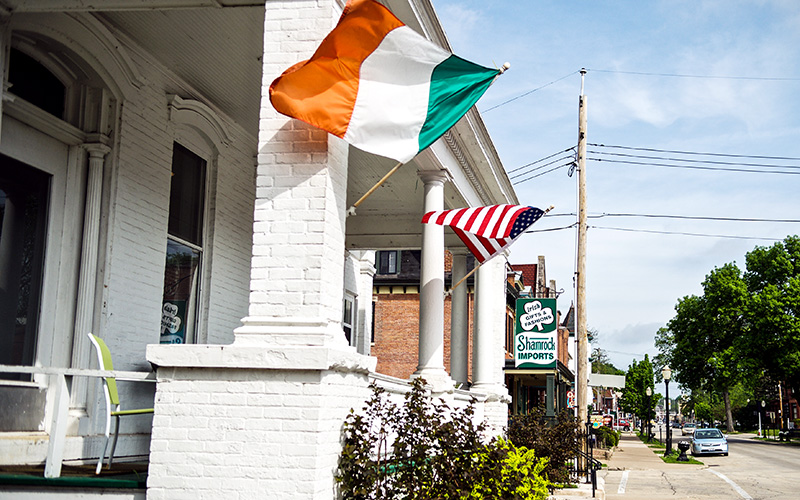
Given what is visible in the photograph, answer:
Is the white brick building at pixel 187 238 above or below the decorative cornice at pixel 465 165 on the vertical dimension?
below

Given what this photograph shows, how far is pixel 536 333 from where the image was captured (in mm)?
20969

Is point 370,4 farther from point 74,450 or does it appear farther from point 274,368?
point 74,450

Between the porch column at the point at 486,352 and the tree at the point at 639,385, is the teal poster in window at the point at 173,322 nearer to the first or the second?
the porch column at the point at 486,352

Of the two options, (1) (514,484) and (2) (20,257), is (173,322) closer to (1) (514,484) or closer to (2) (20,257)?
(2) (20,257)

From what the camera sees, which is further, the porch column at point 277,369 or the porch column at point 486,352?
the porch column at point 486,352

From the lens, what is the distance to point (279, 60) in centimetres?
695

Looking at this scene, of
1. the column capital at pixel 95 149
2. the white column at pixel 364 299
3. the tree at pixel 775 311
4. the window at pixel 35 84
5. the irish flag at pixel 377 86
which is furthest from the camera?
the tree at pixel 775 311

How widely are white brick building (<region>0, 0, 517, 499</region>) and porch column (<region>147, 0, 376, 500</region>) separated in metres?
0.02

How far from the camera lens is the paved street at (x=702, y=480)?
60.8 feet

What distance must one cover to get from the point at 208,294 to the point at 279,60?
549cm

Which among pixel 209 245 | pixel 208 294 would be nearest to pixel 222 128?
pixel 209 245

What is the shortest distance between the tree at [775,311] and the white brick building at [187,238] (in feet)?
141

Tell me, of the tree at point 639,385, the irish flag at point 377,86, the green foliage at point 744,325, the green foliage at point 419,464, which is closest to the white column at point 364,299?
the green foliage at point 419,464

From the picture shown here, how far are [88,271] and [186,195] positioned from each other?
2564 mm
